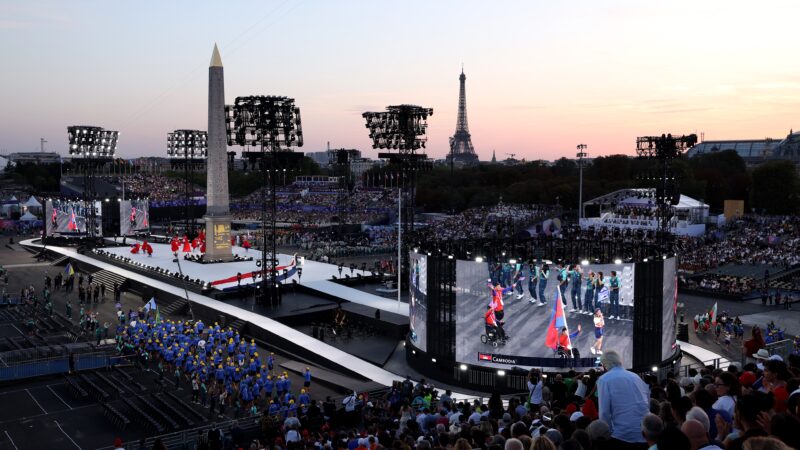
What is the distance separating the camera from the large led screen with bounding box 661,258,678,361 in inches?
854

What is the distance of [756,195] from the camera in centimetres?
7138

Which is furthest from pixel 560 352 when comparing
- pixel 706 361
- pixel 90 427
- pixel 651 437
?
pixel 651 437

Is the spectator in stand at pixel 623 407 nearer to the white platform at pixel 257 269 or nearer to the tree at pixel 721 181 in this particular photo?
the white platform at pixel 257 269

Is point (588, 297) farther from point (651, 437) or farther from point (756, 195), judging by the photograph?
point (756, 195)

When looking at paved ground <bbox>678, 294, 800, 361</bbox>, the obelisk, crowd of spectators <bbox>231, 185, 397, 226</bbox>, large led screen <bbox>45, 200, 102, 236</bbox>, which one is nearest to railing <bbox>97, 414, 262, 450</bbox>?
paved ground <bbox>678, 294, 800, 361</bbox>

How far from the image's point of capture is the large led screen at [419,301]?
2283 cm

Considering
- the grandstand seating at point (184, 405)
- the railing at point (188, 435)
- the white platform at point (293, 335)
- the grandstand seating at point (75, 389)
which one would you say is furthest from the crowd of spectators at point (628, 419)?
the grandstand seating at point (75, 389)

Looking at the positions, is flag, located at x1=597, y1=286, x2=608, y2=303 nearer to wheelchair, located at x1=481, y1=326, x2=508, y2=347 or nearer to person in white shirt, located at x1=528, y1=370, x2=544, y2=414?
wheelchair, located at x1=481, y1=326, x2=508, y2=347

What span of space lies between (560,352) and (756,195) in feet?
200

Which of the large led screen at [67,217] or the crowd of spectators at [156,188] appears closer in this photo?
the large led screen at [67,217]

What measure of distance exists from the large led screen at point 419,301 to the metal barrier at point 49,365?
1140 cm

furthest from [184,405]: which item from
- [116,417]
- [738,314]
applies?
[738,314]

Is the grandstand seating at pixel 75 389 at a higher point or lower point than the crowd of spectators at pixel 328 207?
lower

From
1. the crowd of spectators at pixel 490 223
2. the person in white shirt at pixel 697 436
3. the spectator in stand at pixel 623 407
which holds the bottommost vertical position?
the crowd of spectators at pixel 490 223
